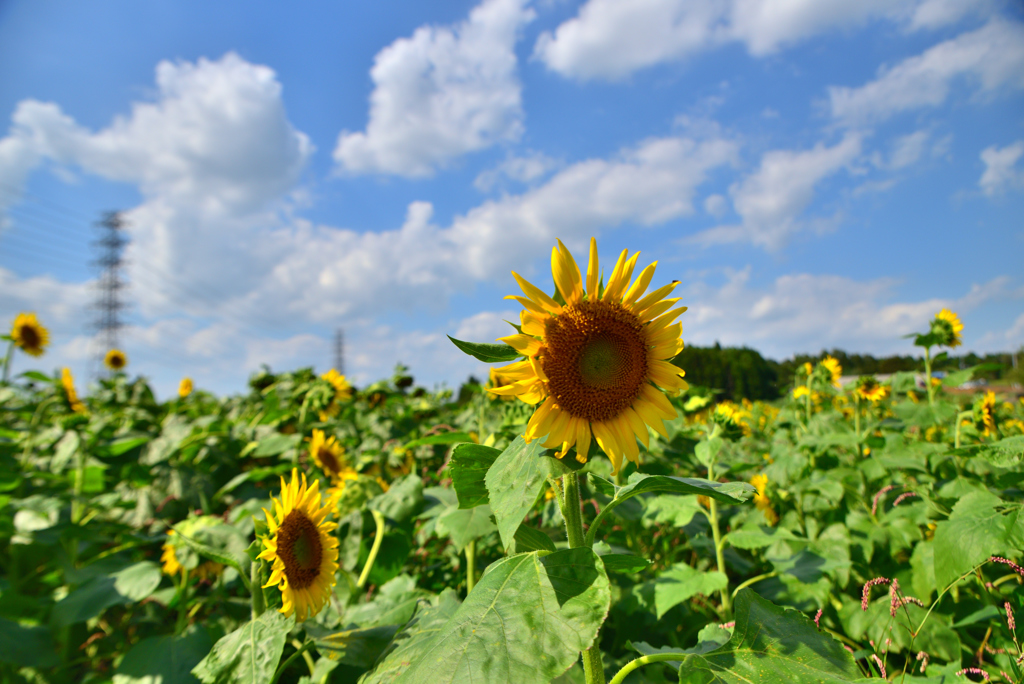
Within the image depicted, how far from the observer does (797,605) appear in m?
2.06

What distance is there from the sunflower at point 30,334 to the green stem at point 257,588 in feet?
20.4

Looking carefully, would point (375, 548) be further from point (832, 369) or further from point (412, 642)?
point (832, 369)

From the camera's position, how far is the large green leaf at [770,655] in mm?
989

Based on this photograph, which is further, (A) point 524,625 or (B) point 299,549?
(B) point 299,549

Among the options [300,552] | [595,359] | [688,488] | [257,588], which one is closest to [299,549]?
[300,552]

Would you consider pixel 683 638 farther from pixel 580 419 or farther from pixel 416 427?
pixel 416 427

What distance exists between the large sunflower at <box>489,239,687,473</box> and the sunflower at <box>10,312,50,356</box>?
7020 mm

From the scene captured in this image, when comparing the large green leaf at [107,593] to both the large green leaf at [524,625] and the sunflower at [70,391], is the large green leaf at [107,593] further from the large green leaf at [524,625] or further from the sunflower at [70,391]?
the sunflower at [70,391]

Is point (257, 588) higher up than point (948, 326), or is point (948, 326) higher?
point (948, 326)

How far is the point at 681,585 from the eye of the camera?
6.33ft

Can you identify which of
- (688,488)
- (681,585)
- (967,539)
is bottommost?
(681,585)

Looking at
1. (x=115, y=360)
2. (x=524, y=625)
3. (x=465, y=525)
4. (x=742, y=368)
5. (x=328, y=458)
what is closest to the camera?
(x=524, y=625)

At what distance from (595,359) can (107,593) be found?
2215 mm

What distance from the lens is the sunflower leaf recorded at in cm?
114
